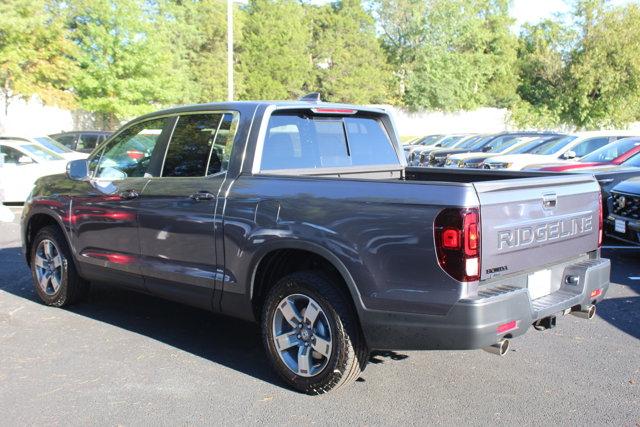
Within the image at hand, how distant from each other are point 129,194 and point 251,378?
6.06 feet

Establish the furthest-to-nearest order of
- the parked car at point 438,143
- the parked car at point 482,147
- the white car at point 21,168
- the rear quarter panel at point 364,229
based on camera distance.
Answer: the parked car at point 438,143 < the parked car at point 482,147 < the white car at point 21,168 < the rear quarter panel at point 364,229

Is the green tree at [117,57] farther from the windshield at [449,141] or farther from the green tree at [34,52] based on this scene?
the windshield at [449,141]

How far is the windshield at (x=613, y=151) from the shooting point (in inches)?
475

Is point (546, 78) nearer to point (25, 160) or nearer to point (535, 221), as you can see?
point (25, 160)

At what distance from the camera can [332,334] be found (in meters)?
4.14

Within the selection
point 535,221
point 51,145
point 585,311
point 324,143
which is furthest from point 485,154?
point 535,221

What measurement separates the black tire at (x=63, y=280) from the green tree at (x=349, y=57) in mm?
45977

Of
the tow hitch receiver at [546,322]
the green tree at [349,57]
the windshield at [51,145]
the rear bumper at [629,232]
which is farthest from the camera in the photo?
the green tree at [349,57]

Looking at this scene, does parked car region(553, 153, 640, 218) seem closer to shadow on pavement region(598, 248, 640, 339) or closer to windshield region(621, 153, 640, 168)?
windshield region(621, 153, 640, 168)

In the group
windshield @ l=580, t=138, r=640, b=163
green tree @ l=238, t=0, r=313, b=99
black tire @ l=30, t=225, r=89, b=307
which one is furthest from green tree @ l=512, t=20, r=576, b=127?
black tire @ l=30, t=225, r=89, b=307

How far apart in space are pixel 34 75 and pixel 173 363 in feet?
83.2

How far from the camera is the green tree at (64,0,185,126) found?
28844 mm

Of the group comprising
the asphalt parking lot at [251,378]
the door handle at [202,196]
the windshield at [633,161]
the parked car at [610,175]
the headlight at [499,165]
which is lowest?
the asphalt parking lot at [251,378]

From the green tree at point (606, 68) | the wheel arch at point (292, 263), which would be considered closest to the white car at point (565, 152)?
the wheel arch at point (292, 263)
